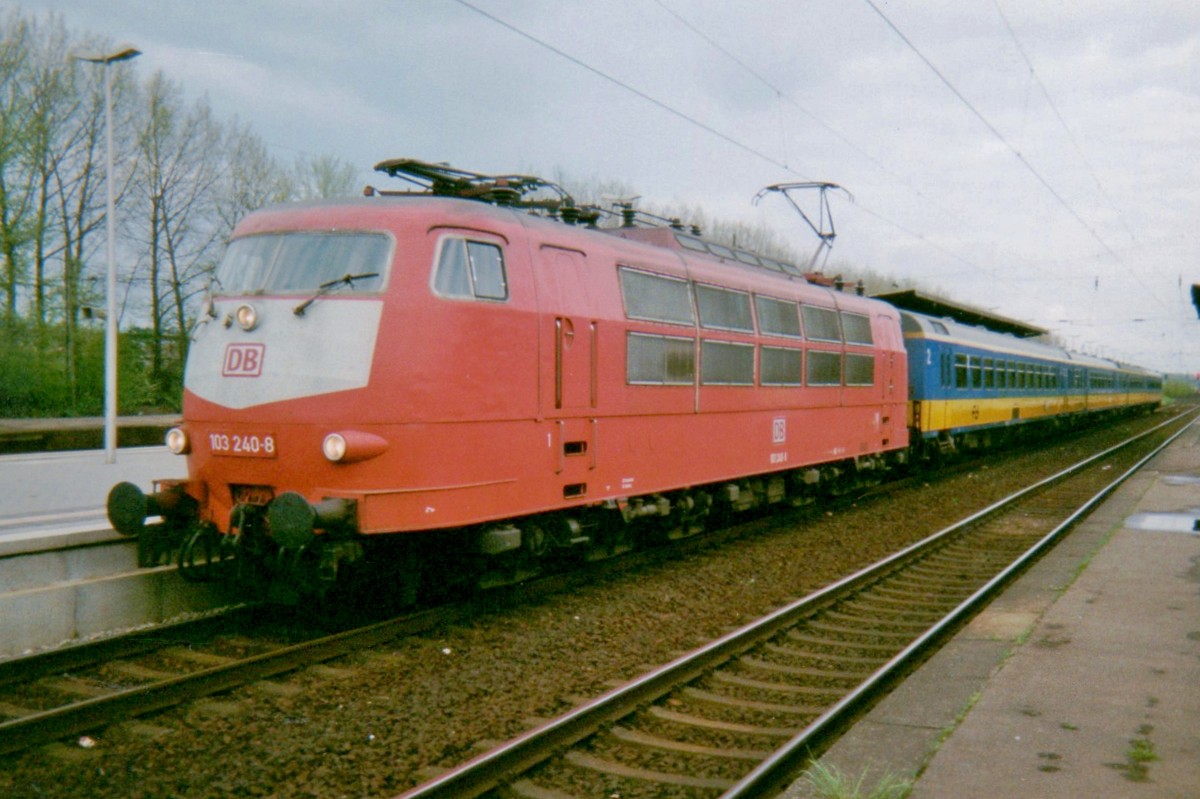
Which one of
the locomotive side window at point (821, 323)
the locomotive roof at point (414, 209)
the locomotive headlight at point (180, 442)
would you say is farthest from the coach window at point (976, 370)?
the locomotive headlight at point (180, 442)

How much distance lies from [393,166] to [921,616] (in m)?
5.94

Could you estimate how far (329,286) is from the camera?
7363 mm

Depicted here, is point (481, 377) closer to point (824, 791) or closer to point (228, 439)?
point (228, 439)

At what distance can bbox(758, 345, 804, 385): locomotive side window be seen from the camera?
1211 centimetres

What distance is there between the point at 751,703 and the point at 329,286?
13.4 ft

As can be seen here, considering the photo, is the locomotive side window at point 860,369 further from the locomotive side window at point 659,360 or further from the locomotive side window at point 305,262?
the locomotive side window at point 305,262

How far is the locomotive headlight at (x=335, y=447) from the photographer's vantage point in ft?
22.5

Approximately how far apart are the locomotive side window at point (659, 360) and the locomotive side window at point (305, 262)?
9.07 ft

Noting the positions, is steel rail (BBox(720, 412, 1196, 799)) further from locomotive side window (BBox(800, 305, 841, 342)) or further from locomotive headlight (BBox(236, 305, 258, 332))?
locomotive headlight (BBox(236, 305, 258, 332))

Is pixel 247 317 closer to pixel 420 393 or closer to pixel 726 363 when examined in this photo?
pixel 420 393

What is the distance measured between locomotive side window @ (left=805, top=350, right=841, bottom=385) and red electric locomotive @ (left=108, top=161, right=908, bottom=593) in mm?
3797

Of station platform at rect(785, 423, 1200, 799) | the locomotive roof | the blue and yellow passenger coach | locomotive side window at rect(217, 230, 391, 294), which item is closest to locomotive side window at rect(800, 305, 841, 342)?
the locomotive roof

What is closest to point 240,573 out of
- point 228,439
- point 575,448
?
point 228,439

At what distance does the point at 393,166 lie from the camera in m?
8.77
